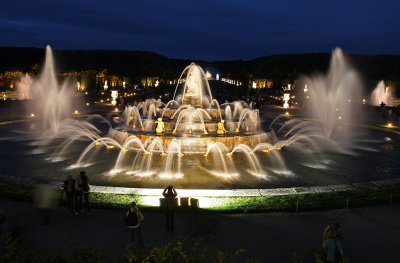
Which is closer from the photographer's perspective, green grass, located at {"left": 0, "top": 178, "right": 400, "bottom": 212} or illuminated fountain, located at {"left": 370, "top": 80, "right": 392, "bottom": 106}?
green grass, located at {"left": 0, "top": 178, "right": 400, "bottom": 212}

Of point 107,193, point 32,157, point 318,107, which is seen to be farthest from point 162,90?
point 107,193

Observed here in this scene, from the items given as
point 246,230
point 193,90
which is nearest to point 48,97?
point 193,90

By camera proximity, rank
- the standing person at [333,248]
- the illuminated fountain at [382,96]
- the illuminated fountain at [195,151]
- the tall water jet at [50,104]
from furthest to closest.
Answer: the illuminated fountain at [382,96] → the tall water jet at [50,104] → the illuminated fountain at [195,151] → the standing person at [333,248]

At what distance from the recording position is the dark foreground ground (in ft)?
34.7

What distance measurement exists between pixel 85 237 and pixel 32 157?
12.2 metres

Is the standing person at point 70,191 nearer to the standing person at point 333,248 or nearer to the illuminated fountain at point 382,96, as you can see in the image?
the standing person at point 333,248

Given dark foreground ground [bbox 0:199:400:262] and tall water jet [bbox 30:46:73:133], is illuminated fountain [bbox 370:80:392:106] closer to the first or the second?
tall water jet [bbox 30:46:73:133]

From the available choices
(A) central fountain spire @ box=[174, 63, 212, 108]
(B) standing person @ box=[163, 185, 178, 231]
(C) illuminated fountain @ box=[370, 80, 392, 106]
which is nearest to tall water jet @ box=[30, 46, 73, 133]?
(A) central fountain spire @ box=[174, 63, 212, 108]

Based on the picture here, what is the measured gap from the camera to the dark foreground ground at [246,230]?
10.6 meters

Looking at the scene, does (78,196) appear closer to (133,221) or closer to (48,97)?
(133,221)

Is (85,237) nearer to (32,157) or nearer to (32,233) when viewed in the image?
(32,233)

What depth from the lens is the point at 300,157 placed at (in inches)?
887

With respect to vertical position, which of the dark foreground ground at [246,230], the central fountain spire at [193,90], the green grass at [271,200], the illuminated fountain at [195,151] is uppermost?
the central fountain spire at [193,90]

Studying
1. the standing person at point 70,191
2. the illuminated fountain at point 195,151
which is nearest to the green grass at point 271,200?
the standing person at point 70,191
